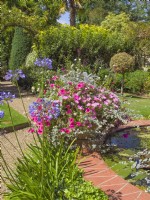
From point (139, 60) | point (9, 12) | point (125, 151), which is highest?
point (9, 12)

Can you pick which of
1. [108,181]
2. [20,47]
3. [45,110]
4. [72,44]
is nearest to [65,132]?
[45,110]

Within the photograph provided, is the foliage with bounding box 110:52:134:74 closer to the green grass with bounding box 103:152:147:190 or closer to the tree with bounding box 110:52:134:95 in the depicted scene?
the tree with bounding box 110:52:134:95

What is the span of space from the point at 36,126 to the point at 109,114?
1.14 m

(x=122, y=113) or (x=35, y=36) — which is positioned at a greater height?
(x=35, y=36)

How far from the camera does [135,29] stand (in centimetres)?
2020

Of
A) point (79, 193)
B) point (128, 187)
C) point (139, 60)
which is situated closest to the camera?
point (79, 193)

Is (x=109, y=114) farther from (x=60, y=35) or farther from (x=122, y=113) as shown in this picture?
(x=60, y=35)

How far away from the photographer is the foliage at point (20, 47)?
63.2 ft

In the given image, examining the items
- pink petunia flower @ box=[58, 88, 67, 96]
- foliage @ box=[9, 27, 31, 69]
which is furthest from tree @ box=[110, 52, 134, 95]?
pink petunia flower @ box=[58, 88, 67, 96]

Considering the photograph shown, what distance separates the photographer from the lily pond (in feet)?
15.3

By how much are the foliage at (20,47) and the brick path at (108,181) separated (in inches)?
581

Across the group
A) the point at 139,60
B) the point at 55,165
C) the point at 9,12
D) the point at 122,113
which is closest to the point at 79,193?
the point at 55,165

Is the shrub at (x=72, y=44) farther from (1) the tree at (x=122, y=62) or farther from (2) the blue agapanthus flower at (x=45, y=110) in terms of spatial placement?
(2) the blue agapanthus flower at (x=45, y=110)

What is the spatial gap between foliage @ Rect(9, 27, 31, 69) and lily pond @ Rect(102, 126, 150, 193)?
12.7 m
